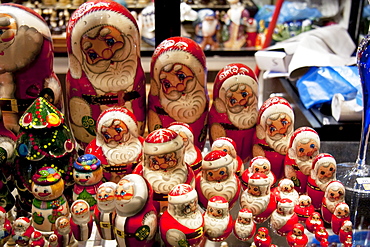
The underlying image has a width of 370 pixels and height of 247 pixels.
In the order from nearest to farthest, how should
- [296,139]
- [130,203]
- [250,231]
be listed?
[130,203], [250,231], [296,139]

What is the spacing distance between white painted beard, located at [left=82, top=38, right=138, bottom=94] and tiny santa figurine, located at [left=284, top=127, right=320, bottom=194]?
45 centimetres

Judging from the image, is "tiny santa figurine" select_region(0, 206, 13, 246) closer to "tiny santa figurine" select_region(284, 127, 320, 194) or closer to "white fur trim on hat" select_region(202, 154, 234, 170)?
"white fur trim on hat" select_region(202, 154, 234, 170)

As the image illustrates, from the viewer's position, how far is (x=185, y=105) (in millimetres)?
1187

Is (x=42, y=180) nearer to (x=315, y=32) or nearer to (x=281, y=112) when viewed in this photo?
(x=281, y=112)

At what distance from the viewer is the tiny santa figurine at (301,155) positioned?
1110 mm

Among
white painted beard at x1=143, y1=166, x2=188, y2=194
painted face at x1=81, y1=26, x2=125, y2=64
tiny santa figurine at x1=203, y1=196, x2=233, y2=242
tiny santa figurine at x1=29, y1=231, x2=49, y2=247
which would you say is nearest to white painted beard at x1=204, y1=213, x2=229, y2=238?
tiny santa figurine at x1=203, y1=196, x2=233, y2=242

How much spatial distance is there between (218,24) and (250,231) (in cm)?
188

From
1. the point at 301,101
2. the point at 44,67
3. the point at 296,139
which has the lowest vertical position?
the point at 301,101

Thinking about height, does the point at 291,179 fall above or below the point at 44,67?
below

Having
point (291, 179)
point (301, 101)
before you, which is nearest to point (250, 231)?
point (291, 179)

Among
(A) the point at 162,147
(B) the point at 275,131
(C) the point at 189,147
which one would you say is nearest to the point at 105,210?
(A) the point at 162,147

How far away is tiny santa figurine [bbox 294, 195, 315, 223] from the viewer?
1053 mm

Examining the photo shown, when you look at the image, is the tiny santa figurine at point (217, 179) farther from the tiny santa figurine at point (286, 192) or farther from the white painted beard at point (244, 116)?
the white painted beard at point (244, 116)

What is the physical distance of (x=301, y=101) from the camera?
1961 millimetres
